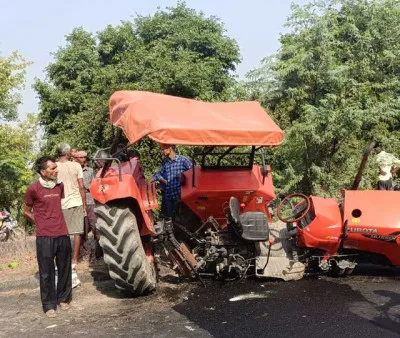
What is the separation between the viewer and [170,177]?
22.9 feet

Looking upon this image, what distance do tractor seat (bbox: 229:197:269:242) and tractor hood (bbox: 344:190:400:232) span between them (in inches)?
37.8

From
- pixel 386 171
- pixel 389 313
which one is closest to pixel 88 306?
pixel 389 313

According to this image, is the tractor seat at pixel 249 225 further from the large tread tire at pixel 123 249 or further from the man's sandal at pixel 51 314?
the man's sandal at pixel 51 314

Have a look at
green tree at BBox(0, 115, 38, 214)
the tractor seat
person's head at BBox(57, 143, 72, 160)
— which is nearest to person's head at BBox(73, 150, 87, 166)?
person's head at BBox(57, 143, 72, 160)

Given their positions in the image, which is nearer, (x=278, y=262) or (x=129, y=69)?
(x=278, y=262)

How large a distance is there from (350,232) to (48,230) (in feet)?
10.8

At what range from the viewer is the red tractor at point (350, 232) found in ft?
20.2

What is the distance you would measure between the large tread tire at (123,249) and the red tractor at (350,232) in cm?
200

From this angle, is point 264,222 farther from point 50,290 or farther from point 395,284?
point 50,290

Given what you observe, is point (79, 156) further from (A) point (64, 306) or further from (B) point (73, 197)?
(A) point (64, 306)

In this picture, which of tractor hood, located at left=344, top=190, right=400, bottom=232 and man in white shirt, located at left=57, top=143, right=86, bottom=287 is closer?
tractor hood, located at left=344, top=190, right=400, bottom=232

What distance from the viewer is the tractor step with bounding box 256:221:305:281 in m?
6.39

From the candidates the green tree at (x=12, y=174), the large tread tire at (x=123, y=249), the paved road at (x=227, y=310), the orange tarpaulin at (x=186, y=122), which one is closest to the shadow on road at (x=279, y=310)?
the paved road at (x=227, y=310)

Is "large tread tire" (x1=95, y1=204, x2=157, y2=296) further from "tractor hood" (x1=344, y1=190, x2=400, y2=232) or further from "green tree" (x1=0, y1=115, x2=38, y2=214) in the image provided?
"green tree" (x1=0, y1=115, x2=38, y2=214)
